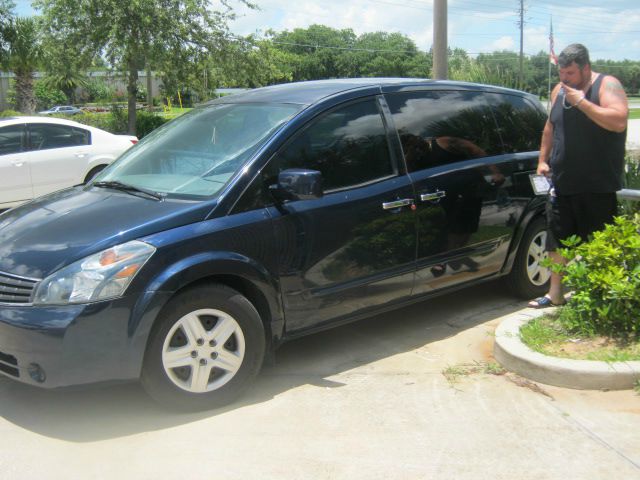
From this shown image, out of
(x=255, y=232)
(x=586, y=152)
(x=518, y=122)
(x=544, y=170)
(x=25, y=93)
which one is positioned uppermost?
(x=25, y=93)

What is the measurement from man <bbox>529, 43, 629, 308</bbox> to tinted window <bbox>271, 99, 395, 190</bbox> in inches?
47.3

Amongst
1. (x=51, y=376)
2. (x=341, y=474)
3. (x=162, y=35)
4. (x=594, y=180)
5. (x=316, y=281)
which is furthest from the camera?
(x=162, y=35)

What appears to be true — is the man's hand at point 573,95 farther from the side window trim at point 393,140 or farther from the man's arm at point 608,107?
the side window trim at point 393,140

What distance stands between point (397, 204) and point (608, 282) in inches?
54.2

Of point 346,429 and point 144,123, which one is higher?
point 144,123

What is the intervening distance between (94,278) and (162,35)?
16433mm

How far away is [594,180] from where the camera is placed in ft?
15.1

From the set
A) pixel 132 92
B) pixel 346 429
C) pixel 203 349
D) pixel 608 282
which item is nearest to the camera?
pixel 346 429

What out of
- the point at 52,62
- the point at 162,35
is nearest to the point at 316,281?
the point at 162,35

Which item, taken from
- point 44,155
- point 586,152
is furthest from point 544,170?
point 44,155

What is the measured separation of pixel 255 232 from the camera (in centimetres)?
385

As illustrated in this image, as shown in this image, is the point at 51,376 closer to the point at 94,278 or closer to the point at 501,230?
the point at 94,278

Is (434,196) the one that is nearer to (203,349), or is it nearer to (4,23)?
(203,349)

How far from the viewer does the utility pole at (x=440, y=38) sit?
8516mm
